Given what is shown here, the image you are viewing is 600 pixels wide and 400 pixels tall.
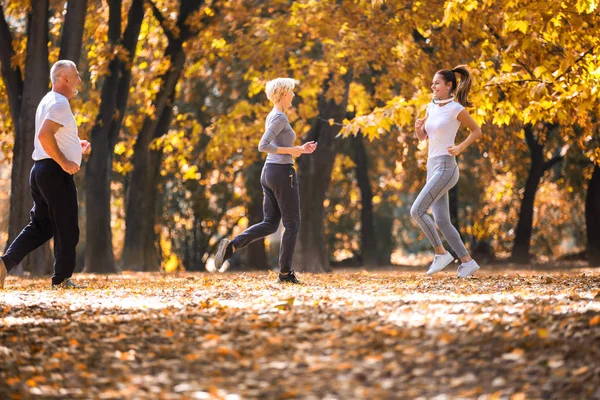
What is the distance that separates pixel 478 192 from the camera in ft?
111

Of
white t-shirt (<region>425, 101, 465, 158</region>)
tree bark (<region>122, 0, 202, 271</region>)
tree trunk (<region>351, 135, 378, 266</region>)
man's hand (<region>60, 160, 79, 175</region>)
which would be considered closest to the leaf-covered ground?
man's hand (<region>60, 160, 79, 175</region>)

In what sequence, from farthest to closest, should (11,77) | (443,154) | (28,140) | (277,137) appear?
(11,77) → (28,140) → (443,154) → (277,137)

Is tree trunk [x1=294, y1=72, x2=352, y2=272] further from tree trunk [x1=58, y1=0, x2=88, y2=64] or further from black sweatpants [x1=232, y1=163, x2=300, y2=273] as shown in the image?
black sweatpants [x1=232, y1=163, x2=300, y2=273]

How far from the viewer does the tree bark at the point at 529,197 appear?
92.2 ft

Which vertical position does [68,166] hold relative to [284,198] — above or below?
above

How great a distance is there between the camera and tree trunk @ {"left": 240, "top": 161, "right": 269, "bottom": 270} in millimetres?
28672

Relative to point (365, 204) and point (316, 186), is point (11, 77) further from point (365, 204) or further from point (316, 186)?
point (365, 204)

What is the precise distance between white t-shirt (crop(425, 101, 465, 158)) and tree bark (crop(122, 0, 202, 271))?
33.6ft

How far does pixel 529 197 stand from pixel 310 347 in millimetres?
22667

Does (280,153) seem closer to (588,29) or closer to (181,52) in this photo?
(588,29)

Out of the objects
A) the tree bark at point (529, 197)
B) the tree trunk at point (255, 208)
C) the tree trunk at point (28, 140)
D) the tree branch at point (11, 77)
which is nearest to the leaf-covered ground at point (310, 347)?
the tree trunk at point (28, 140)

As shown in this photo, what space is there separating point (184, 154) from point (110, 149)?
7.84 meters

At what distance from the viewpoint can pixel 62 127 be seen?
1126 cm

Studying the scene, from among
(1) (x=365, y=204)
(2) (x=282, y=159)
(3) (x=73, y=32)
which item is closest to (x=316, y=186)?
(3) (x=73, y=32)
